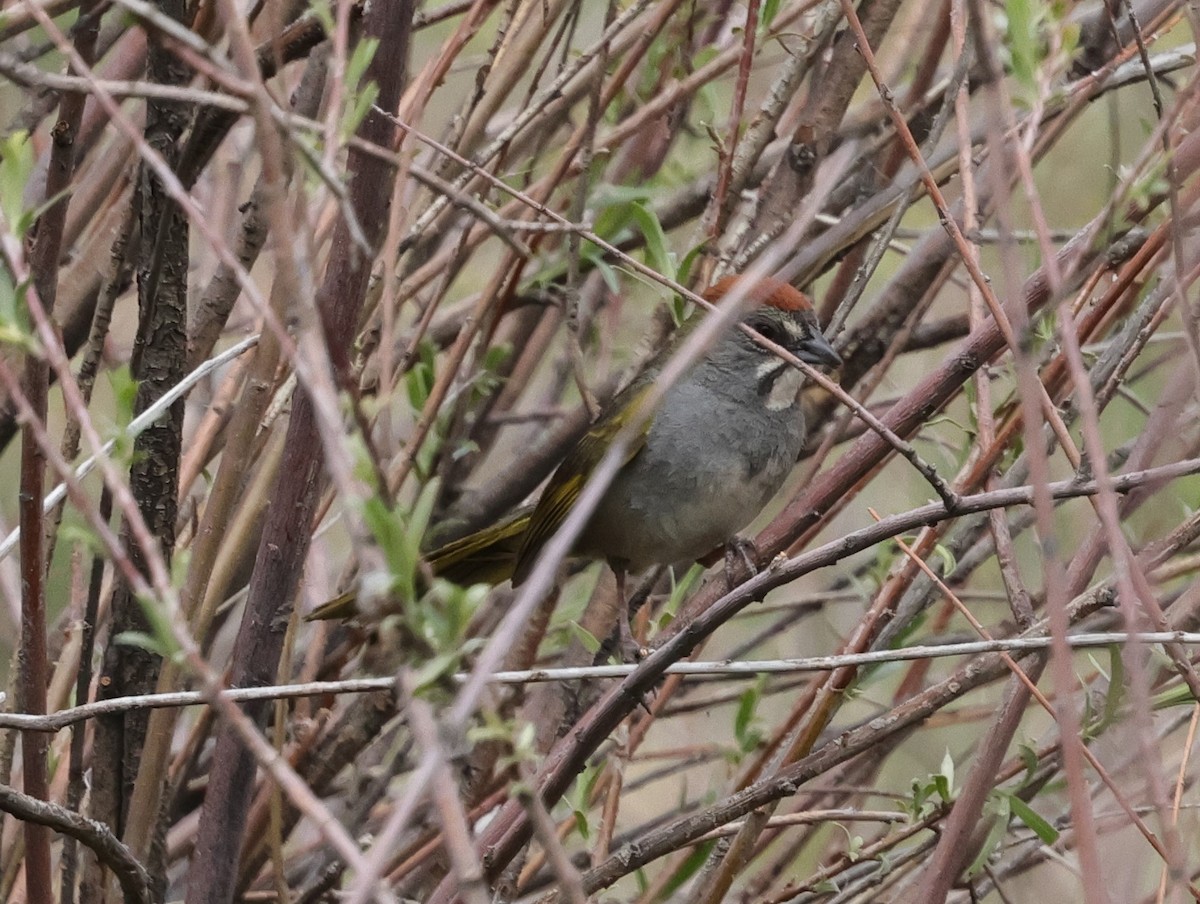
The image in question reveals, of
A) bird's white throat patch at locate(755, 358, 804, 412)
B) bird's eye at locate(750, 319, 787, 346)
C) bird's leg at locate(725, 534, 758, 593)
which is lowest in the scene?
bird's leg at locate(725, 534, 758, 593)

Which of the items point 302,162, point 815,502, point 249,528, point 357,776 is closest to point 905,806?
point 815,502

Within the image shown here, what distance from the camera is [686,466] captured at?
12.3ft

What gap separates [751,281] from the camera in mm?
1249

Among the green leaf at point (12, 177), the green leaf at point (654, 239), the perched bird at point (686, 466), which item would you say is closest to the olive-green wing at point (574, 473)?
the perched bird at point (686, 466)

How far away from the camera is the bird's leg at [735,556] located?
10.5ft

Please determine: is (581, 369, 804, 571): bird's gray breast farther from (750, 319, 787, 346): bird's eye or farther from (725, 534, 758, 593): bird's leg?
(750, 319, 787, 346): bird's eye

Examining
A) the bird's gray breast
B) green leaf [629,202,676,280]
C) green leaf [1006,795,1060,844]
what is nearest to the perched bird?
the bird's gray breast

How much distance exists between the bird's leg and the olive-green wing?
0.35 meters

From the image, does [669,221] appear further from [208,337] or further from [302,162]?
[302,162]

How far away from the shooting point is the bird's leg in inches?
126

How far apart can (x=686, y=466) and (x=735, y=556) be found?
1.03ft

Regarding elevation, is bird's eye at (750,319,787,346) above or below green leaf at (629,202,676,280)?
below

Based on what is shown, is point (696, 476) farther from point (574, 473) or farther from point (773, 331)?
point (773, 331)

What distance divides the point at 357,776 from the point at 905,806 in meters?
1.12
